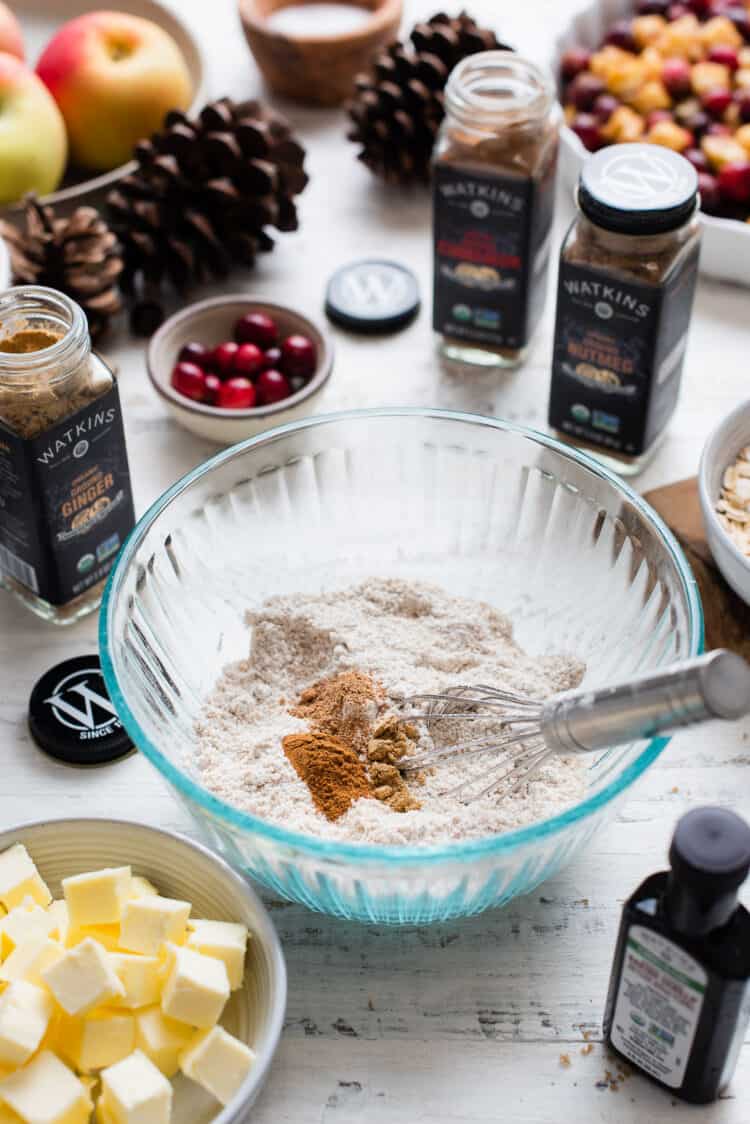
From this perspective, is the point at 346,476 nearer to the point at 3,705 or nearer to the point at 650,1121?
the point at 3,705

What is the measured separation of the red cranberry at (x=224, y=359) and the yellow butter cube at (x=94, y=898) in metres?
0.59

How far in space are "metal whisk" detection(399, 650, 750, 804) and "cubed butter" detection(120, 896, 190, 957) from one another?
0.63ft

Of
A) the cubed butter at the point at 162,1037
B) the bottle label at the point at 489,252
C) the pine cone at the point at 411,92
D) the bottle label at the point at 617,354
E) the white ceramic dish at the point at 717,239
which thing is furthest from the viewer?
the pine cone at the point at 411,92

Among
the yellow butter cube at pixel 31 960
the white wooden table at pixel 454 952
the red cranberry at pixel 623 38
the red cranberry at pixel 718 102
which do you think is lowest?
the white wooden table at pixel 454 952

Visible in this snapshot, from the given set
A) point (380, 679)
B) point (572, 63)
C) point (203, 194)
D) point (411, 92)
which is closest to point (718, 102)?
point (572, 63)

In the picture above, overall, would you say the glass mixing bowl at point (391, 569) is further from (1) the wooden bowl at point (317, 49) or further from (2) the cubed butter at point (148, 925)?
(1) the wooden bowl at point (317, 49)

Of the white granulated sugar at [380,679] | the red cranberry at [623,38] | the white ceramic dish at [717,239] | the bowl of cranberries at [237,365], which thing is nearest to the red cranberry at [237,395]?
the bowl of cranberries at [237,365]

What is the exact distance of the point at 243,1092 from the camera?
2.49ft

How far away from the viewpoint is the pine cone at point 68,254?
1309mm

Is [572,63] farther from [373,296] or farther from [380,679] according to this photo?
[380,679]

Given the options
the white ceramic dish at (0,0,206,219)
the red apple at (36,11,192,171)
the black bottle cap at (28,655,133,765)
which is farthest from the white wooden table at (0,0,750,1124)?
the red apple at (36,11,192,171)

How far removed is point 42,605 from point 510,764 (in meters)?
0.44

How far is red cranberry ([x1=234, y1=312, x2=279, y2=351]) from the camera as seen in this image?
131cm

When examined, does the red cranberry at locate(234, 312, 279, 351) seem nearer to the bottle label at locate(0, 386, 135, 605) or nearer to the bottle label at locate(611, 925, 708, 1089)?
the bottle label at locate(0, 386, 135, 605)
